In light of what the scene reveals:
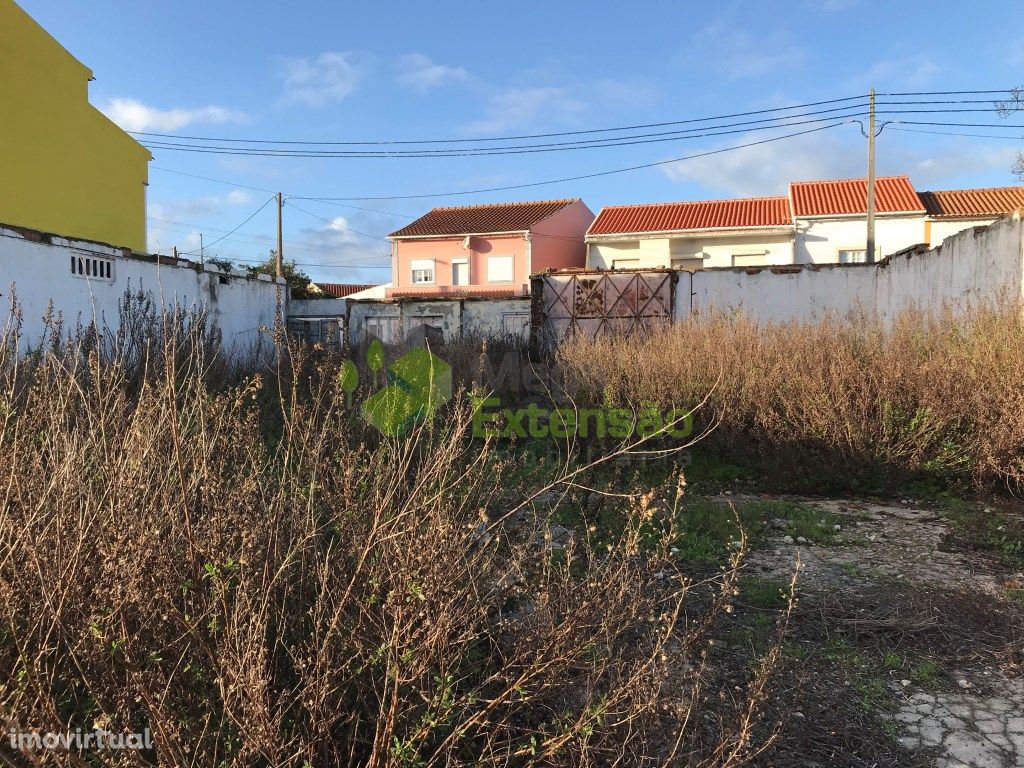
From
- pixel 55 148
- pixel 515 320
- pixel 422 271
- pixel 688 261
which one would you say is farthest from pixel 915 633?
pixel 422 271

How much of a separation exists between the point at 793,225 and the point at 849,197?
2.45m

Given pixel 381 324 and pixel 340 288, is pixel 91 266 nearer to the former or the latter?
→ pixel 381 324

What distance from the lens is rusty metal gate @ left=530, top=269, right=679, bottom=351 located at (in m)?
14.4

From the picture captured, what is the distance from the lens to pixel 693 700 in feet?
5.95

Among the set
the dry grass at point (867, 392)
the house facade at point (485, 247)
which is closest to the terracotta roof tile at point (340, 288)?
the house facade at point (485, 247)

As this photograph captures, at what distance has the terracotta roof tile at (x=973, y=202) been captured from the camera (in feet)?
66.4

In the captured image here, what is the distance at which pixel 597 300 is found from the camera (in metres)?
15.0

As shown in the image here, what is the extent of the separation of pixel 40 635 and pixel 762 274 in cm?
1350

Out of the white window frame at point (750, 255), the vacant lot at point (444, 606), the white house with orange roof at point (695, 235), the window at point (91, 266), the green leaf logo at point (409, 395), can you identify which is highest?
the white house with orange roof at point (695, 235)

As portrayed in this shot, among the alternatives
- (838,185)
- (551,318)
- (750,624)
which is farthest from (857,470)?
(838,185)

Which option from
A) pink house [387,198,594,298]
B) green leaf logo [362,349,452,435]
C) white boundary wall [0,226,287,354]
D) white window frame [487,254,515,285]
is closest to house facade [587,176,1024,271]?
pink house [387,198,594,298]

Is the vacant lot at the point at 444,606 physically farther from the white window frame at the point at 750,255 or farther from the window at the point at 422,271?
the window at the point at 422,271

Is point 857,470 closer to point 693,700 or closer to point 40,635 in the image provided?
point 693,700

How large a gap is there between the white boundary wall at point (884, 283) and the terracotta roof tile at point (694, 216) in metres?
9.25
